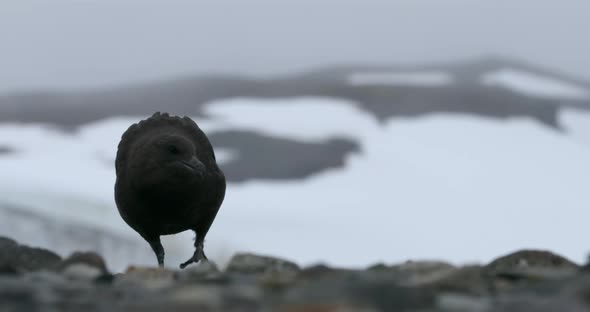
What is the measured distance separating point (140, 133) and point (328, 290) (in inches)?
276

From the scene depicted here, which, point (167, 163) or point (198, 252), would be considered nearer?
point (167, 163)

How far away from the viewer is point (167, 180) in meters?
11.8

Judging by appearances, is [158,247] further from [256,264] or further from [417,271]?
[417,271]

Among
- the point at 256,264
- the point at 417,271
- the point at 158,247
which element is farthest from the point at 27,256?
the point at 417,271

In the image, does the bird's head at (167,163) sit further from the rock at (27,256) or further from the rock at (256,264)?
the rock at (256,264)

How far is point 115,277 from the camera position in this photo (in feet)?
26.5

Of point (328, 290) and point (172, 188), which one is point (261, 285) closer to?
point (328, 290)

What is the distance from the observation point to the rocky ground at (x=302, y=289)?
593 cm

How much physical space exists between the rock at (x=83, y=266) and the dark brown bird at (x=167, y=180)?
3.35 m

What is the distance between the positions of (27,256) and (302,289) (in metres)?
4.15

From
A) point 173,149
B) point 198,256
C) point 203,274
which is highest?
point 173,149

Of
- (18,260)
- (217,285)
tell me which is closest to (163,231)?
(18,260)

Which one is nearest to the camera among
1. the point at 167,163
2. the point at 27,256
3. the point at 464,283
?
the point at 464,283

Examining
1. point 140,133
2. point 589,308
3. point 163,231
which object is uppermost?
point 140,133
